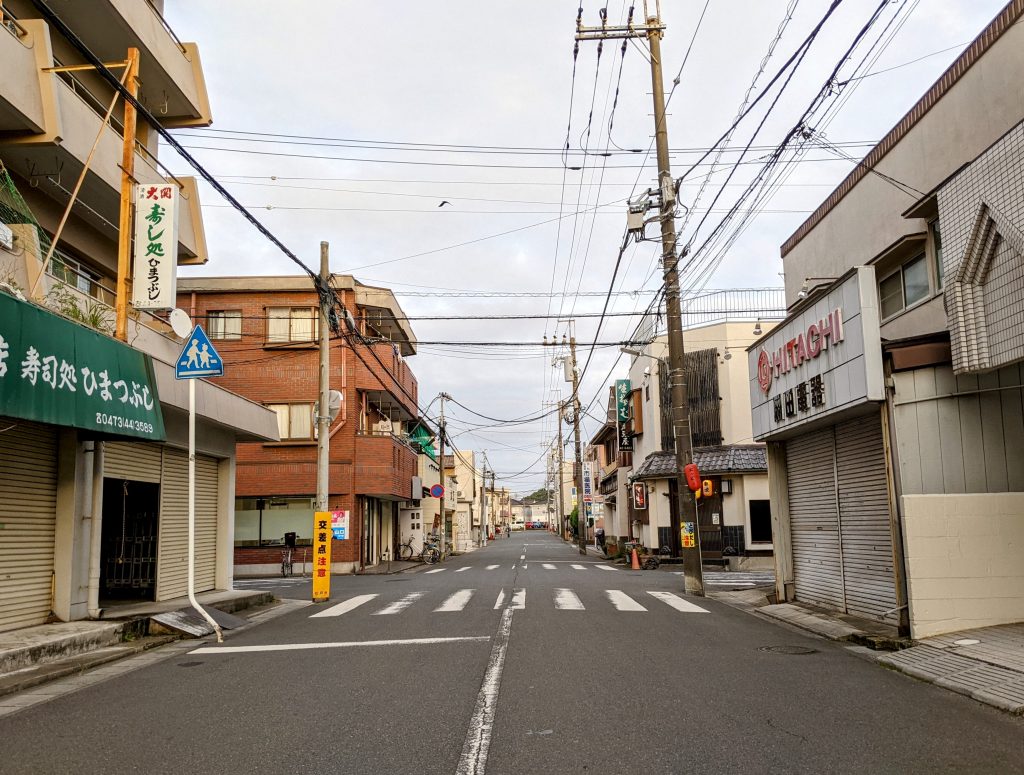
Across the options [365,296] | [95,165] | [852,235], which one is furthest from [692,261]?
[365,296]

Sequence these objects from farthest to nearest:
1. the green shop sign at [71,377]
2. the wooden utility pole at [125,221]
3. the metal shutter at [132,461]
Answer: the metal shutter at [132,461] < the wooden utility pole at [125,221] < the green shop sign at [71,377]

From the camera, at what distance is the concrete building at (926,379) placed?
988cm

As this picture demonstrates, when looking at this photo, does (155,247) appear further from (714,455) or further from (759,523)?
(759,523)

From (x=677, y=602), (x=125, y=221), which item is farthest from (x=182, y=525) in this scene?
(x=677, y=602)

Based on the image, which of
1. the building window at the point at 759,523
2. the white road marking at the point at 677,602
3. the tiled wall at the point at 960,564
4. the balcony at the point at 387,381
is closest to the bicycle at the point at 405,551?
the balcony at the point at 387,381

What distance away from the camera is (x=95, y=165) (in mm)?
13594

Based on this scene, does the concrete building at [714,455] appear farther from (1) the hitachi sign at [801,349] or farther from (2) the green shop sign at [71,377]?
(2) the green shop sign at [71,377]

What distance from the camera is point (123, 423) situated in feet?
36.4

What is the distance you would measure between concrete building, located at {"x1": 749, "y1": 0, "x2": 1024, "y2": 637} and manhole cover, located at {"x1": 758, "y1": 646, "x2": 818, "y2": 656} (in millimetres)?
1289

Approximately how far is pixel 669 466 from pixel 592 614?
65.9 ft

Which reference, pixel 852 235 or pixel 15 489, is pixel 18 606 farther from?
pixel 852 235

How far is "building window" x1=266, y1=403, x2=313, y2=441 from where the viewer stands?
32.5m

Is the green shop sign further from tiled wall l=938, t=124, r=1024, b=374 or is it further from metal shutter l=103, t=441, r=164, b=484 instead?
tiled wall l=938, t=124, r=1024, b=374

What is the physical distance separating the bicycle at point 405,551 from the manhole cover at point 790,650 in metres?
35.1
